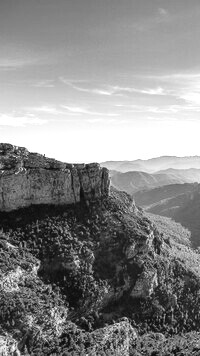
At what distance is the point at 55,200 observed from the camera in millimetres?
143250

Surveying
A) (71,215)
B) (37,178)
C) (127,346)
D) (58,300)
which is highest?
(37,178)

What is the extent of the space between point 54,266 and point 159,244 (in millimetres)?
46993

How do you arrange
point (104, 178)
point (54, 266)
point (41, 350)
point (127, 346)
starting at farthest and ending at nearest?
point (104, 178) < point (54, 266) < point (127, 346) < point (41, 350)

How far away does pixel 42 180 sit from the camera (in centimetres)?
14000

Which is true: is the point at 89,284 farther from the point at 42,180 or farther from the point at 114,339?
the point at 42,180

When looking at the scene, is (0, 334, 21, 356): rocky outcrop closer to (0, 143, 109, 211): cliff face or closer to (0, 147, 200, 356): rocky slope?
(0, 147, 200, 356): rocky slope

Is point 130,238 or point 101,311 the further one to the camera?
point 130,238

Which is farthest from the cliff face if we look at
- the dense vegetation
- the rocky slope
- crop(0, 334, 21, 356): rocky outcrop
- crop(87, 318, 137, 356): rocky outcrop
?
crop(87, 318, 137, 356): rocky outcrop

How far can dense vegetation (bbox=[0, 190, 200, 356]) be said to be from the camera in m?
108

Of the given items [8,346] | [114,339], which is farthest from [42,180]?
[8,346]

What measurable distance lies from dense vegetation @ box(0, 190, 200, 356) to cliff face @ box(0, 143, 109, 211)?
3343 millimetres

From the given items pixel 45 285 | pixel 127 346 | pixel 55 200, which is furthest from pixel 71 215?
pixel 127 346

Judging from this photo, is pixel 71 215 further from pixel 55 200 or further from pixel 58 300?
pixel 58 300

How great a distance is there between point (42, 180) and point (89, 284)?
3572 centimetres
